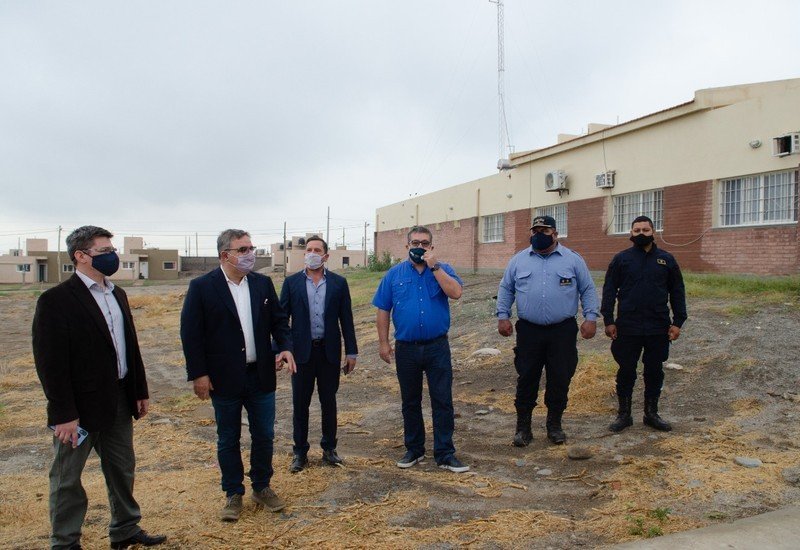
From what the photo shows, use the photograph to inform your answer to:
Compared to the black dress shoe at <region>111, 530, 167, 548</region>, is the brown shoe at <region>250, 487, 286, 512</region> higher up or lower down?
higher up

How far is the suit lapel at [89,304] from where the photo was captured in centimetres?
370

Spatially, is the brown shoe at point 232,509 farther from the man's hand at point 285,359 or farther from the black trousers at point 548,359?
the black trousers at point 548,359

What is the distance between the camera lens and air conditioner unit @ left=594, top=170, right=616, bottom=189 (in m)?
18.6

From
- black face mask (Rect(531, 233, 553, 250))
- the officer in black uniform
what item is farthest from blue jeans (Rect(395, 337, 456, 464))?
the officer in black uniform

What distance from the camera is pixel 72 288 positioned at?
3.69 metres

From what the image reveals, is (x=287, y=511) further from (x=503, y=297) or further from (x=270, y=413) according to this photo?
(x=503, y=297)

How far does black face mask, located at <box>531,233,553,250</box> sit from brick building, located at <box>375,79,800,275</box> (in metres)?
10.2

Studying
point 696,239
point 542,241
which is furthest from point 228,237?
point 696,239

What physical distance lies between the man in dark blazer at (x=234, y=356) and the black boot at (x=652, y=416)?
11.9 ft

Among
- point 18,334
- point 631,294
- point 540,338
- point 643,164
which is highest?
point 643,164

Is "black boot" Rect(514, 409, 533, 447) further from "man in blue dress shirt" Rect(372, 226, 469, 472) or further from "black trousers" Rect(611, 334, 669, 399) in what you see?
"black trousers" Rect(611, 334, 669, 399)

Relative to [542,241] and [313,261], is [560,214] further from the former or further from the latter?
[313,261]

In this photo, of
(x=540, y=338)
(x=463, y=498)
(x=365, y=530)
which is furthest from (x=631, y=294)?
(x=365, y=530)

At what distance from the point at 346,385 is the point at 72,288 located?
21.5 feet
